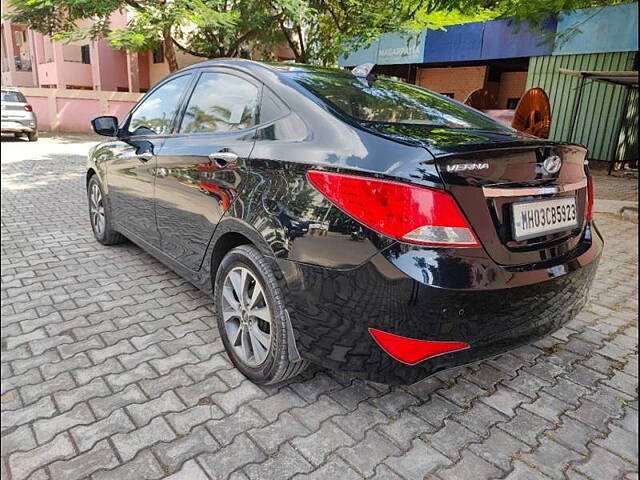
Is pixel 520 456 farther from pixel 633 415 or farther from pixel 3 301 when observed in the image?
pixel 3 301

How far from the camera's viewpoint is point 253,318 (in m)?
2.40

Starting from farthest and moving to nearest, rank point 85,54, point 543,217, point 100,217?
point 85,54 < point 100,217 < point 543,217

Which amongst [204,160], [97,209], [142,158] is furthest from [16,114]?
[204,160]

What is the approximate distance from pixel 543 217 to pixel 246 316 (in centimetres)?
147

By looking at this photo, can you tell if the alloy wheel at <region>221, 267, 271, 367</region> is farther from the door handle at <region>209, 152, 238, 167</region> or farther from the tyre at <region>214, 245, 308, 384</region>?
the door handle at <region>209, 152, 238, 167</region>

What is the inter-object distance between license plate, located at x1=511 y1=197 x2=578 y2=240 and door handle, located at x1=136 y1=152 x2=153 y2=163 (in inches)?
96.0

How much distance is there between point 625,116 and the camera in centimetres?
1159

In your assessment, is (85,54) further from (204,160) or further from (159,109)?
(204,160)

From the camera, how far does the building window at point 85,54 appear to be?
25.2m

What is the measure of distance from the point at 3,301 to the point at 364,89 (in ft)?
9.59

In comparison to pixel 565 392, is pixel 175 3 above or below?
above

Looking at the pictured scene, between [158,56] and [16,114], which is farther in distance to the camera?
[158,56]

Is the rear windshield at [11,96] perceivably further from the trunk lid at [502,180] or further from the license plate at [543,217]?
the license plate at [543,217]

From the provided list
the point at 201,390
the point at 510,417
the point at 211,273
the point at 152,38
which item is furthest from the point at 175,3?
the point at 510,417
